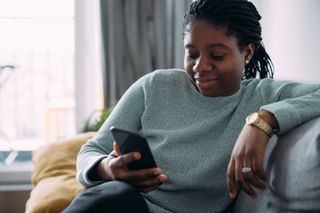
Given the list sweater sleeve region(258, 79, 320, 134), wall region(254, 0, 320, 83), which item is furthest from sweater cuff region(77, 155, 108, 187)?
wall region(254, 0, 320, 83)

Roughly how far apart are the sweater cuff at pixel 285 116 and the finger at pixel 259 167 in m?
0.10

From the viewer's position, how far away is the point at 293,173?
977 millimetres

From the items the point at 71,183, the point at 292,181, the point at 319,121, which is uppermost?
the point at 319,121

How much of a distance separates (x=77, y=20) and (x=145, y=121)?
144cm

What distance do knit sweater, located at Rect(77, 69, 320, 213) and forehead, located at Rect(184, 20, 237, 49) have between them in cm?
15

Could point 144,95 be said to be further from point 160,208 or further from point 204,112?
point 160,208

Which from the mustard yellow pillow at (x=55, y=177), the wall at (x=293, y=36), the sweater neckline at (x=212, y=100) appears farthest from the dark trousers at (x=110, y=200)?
the wall at (x=293, y=36)

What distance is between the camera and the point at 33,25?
2.90 metres

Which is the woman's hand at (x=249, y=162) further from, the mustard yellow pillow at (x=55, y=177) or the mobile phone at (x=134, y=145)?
the mustard yellow pillow at (x=55, y=177)

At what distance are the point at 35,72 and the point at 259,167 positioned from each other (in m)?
2.36

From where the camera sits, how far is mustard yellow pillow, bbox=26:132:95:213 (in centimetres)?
164

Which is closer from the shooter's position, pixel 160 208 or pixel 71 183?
pixel 160 208

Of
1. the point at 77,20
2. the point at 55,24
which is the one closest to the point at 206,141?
the point at 77,20

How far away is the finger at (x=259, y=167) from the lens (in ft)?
3.29
